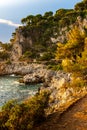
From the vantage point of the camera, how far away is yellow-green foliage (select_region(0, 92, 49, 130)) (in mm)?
18453

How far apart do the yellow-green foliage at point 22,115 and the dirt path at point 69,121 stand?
733mm

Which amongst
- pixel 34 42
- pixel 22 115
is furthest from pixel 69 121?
pixel 34 42

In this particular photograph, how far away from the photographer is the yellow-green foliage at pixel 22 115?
60.5 feet

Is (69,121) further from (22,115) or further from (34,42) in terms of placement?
(34,42)

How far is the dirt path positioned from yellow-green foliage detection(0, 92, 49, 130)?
73 centimetres

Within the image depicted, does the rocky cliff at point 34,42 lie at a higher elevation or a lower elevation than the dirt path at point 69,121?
higher

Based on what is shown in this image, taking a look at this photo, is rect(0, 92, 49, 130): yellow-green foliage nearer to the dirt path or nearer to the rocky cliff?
the dirt path

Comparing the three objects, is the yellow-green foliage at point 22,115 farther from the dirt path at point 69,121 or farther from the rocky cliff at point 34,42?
the rocky cliff at point 34,42

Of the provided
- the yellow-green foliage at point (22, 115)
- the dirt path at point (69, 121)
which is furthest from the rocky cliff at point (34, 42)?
the yellow-green foliage at point (22, 115)

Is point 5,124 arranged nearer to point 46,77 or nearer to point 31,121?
point 31,121

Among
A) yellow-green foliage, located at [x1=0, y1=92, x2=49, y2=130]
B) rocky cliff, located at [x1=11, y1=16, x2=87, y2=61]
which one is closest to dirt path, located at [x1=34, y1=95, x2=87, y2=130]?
yellow-green foliage, located at [x1=0, y1=92, x2=49, y2=130]

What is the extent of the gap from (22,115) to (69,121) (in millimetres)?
3653

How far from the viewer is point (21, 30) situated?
11238 cm

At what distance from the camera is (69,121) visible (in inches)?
824
